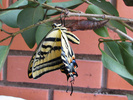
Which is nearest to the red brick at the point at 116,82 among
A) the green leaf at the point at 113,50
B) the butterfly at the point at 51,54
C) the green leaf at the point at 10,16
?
the green leaf at the point at 113,50

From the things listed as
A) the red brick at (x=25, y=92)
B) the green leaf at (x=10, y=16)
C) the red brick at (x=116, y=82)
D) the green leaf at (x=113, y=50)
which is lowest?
the red brick at (x=25, y=92)

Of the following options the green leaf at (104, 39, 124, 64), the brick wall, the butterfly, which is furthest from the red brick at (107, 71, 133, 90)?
the butterfly

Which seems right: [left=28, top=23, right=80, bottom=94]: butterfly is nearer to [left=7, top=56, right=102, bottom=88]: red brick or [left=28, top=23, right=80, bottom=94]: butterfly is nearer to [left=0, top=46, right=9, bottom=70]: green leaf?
[left=0, top=46, right=9, bottom=70]: green leaf

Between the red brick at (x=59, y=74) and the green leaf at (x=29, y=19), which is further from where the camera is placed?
the red brick at (x=59, y=74)

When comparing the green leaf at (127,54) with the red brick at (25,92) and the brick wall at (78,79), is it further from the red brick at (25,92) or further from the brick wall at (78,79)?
the red brick at (25,92)

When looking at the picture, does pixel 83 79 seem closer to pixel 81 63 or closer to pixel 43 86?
pixel 81 63

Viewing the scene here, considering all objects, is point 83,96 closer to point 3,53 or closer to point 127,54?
point 127,54

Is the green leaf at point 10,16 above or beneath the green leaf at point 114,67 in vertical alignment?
above
